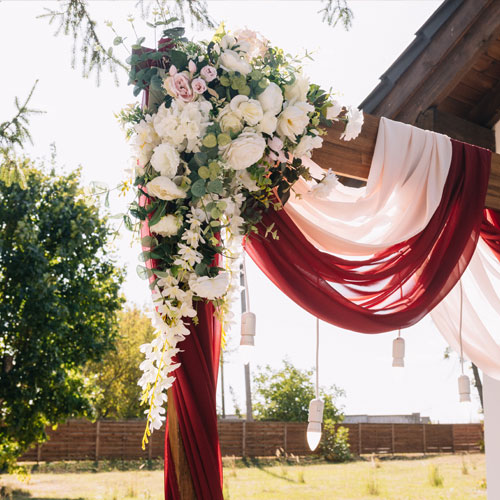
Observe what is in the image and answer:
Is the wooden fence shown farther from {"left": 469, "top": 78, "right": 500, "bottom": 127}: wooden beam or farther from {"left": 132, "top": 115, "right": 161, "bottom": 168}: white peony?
{"left": 132, "top": 115, "right": 161, "bottom": 168}: white peony

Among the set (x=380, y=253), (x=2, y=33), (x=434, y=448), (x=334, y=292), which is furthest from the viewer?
(x=434, y=448)

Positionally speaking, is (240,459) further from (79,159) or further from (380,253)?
(380,253)

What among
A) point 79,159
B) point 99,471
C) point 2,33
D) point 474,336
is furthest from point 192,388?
point 99,471

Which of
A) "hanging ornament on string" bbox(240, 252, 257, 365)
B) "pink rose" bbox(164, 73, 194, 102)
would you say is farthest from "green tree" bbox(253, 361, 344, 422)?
"pink rose" bbox(164, 73, 194, 102)

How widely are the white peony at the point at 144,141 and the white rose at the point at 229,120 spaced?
8.2 inches

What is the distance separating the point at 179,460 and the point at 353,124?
52.7 inches

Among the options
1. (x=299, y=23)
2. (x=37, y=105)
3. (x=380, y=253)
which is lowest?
(x=380, y=253)

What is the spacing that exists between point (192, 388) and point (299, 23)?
A: 2.26 metres

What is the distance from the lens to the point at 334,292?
222 cm

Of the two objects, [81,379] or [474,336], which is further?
[81,379]

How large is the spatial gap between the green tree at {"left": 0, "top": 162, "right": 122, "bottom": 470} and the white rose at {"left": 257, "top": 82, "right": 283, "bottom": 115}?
18.3 ft

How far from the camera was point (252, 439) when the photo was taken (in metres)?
12.2

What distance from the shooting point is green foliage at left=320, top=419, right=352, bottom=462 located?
481 inches

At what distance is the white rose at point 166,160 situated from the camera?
174 cm
